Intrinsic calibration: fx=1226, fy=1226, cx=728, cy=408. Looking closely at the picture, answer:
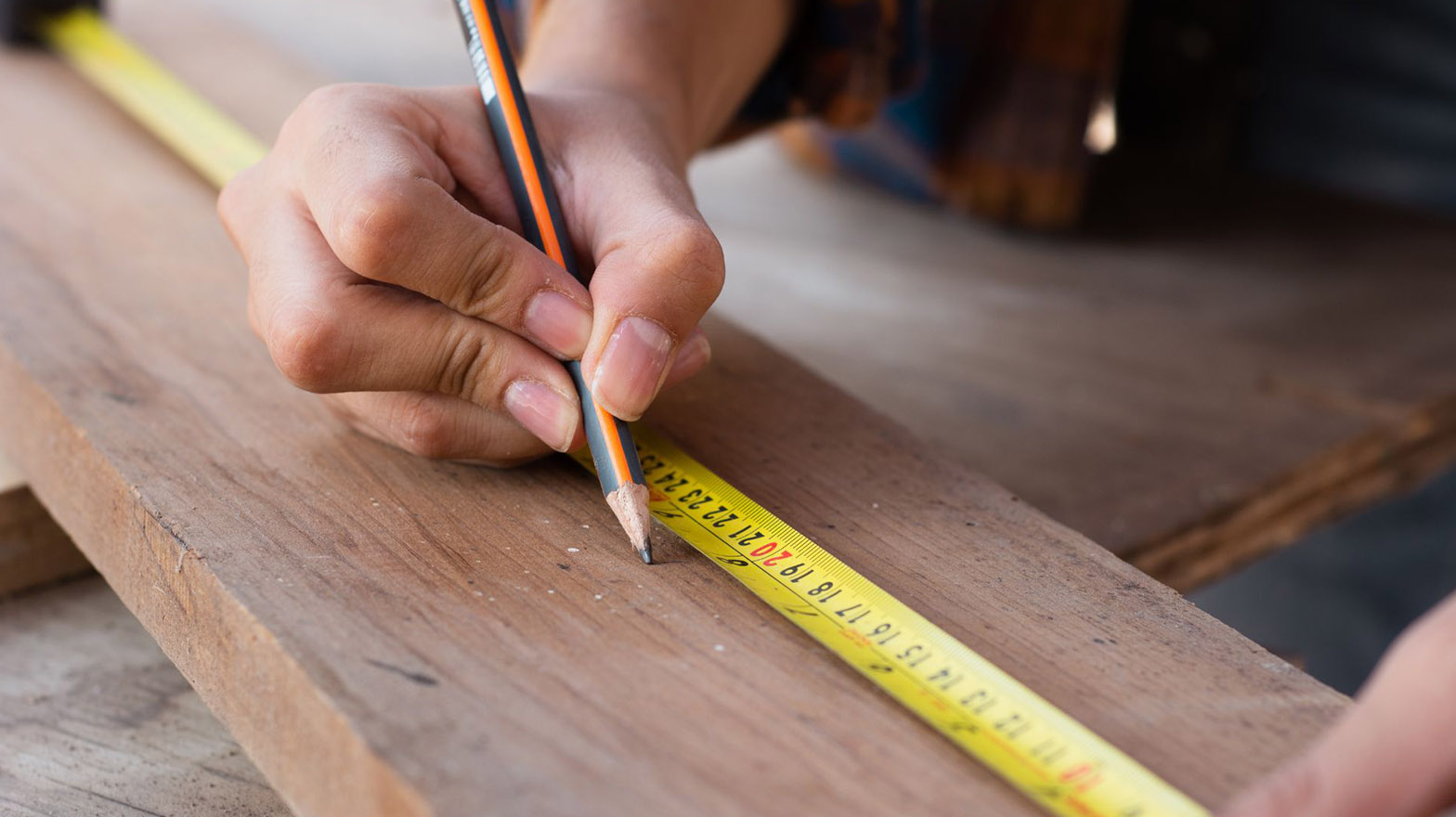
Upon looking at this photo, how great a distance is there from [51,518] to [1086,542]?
0.86 meters

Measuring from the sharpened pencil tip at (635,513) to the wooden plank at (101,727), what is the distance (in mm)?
312

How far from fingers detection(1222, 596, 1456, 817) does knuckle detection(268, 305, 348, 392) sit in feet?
2.03

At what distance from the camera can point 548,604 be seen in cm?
75

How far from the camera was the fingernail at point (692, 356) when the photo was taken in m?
0.91

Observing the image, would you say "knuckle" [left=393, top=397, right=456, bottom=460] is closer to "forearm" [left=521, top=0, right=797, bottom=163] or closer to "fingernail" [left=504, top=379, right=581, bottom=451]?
"fingernail" [left=504, top=379, right=581, bottom=451]

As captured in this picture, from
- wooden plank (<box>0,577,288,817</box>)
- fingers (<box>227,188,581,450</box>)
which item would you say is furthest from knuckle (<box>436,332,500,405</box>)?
wooden plank (<box>0,577,288,817</box>)

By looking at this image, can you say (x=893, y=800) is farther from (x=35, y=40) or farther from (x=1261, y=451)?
(x=35, y=40)

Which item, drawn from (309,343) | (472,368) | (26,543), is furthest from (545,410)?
(26,543)

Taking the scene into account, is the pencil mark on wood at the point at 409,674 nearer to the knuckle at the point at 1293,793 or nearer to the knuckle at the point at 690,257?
the knuckle at the point at 690,257

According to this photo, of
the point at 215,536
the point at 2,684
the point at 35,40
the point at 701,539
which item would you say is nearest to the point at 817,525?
the point at 701,539

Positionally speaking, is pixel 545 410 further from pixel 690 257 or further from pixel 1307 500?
pixel 1307 500

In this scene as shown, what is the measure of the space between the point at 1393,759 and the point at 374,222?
0.65 metres

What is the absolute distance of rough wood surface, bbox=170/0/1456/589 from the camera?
4.56 feet

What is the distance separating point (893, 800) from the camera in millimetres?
619
